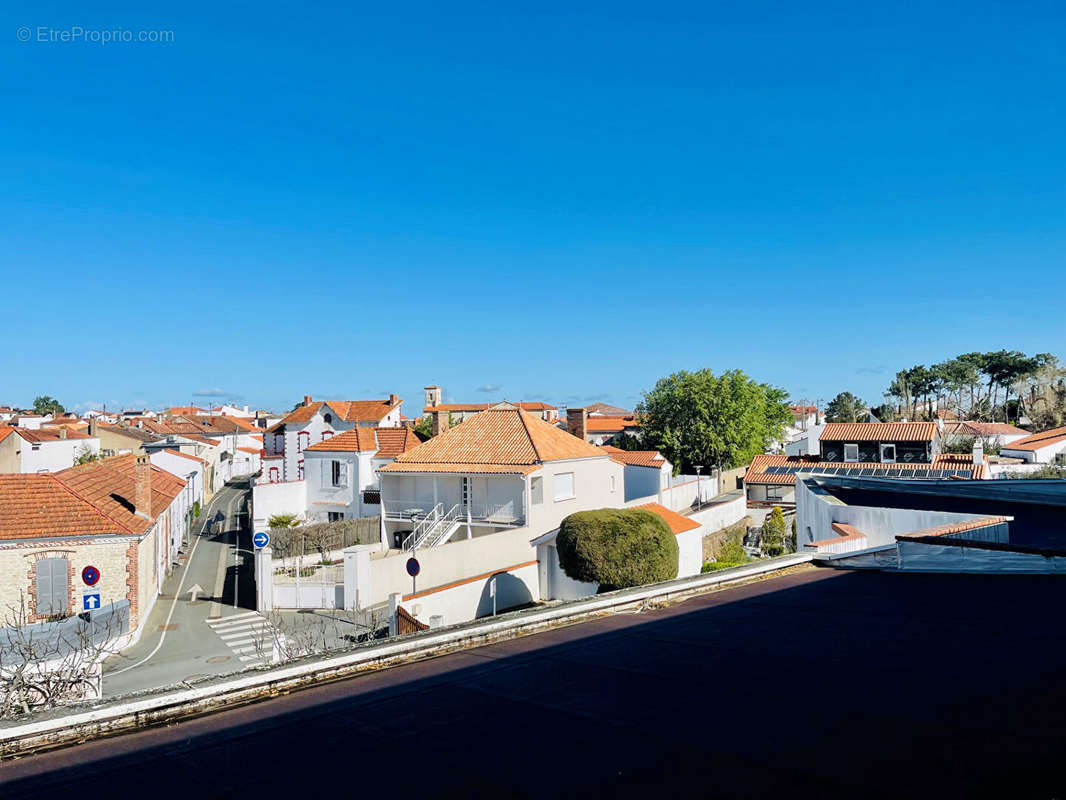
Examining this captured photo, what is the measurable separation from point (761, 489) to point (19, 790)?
126ft

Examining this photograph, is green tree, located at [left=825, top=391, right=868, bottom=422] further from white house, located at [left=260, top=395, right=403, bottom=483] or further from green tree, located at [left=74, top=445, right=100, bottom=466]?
green tree, located at [left=74, top=445, right=100, bottom=466]

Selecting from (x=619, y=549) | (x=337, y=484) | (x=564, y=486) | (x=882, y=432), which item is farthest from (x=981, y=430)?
(x=619, y=549)

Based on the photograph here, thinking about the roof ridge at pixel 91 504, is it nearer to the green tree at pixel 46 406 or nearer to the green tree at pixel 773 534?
the green tree at pixel 773 534

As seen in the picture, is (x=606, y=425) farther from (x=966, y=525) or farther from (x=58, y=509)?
(x=966, y=525)

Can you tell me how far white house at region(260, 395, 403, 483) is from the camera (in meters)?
46.6

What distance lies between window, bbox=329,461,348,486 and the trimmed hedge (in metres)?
18.3

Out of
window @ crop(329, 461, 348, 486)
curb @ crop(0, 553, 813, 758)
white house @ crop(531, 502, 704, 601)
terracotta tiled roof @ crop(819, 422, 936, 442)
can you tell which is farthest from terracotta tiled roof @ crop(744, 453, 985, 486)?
curb @ crop(0, 553, 813, 758)

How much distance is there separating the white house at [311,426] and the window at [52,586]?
86.2ft

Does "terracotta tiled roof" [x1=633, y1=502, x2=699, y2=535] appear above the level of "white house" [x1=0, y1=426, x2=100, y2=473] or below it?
below

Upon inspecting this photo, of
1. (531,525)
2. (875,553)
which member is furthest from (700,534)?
(875,553)

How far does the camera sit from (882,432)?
4416cm

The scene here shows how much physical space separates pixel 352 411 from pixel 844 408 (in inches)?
2507

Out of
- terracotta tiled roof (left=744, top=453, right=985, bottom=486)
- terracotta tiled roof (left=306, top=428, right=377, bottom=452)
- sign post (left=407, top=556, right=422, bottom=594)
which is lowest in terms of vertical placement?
sign post (left=407, top=556, right=422, bottom=594)

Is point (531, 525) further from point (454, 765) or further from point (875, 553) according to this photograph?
point (454, 765)
